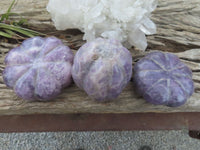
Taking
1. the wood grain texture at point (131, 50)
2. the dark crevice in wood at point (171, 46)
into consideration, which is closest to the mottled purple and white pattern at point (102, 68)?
the wood grain texture at point (131, 50)

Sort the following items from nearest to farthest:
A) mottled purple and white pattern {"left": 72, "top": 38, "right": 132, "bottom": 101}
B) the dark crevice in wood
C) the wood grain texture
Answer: mottled purple and white pattern {"left": 72, "top": 38, "right": 132, "bottom": 101}
the wood grain texture
the dark crevice in wood

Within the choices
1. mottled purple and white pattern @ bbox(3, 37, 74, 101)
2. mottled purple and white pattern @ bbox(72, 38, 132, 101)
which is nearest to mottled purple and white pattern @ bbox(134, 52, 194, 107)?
mottled purple and white pattern @ bbox(72, 38, 132, 101)

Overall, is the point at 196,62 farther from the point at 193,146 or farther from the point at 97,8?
the point at 193,146

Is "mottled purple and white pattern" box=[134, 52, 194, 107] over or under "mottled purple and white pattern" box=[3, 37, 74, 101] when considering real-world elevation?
under

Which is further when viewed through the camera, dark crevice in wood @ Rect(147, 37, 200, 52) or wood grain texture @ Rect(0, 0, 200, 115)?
dark crevice in wood @ Rect(147, 37, 200, 52)

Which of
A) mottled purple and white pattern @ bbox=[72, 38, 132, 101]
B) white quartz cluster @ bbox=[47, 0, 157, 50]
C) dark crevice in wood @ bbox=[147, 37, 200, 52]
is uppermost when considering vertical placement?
white quartz cluster @ bbox=[47, 0, 157, 50]

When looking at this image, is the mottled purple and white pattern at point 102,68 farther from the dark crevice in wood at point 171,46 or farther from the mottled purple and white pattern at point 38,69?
the dark crevice in wood at point 171,46

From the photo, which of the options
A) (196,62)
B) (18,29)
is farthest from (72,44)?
(196,62)

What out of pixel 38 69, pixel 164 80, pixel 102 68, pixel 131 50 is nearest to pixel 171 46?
pixel 131 50

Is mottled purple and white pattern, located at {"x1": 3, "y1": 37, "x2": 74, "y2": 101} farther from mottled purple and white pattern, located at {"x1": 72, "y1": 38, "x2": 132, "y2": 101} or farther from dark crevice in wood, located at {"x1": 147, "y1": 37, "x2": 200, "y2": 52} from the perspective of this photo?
dark crevice in wood, located at {"x1": 147, "y1": 37, "x2": 200, "y2": 52}
